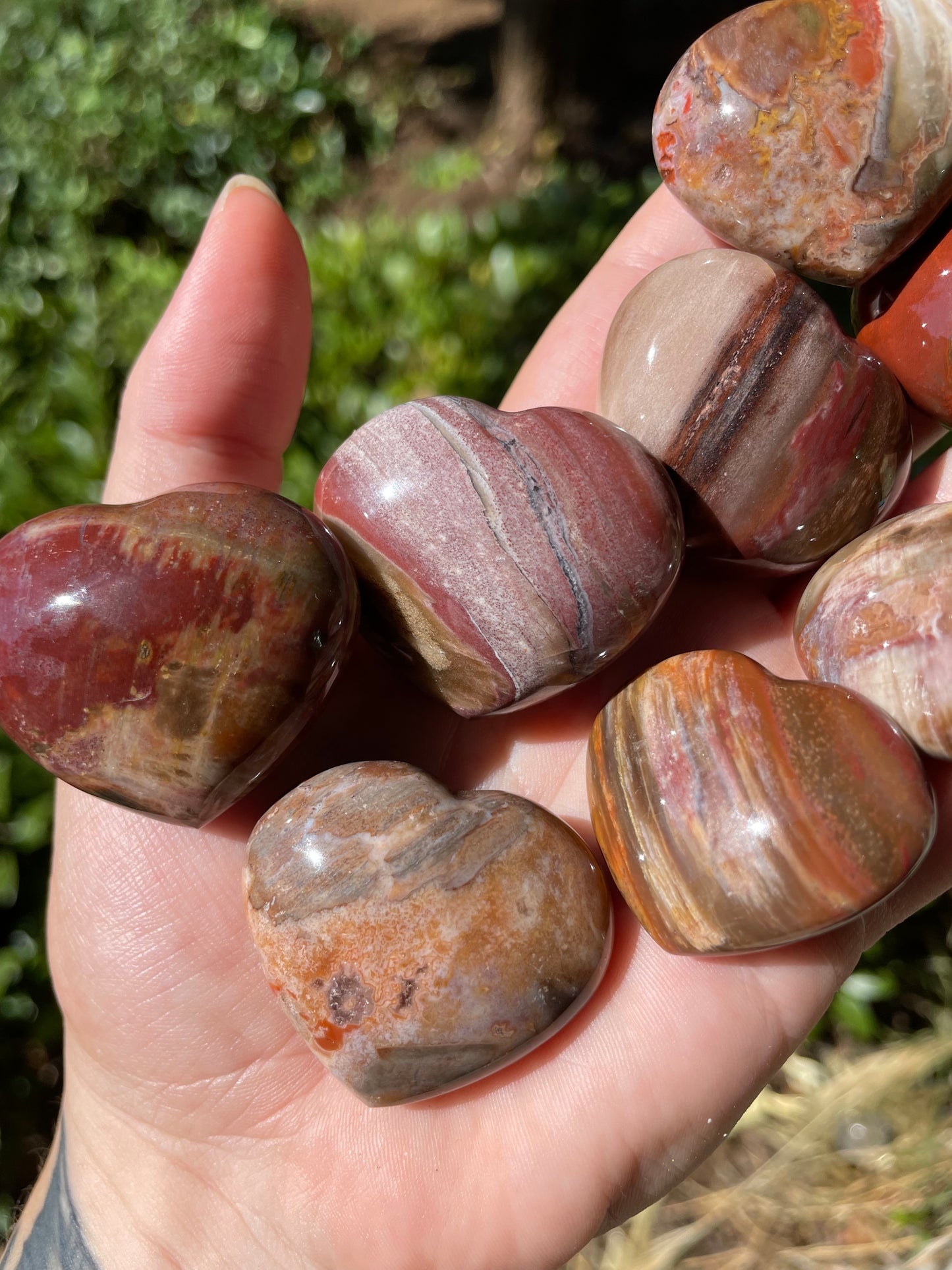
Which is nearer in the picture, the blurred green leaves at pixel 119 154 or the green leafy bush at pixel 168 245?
the green leafy bush at pixel 168 245

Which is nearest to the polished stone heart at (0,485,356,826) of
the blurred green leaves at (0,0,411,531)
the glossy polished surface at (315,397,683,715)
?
the glossy polished surface at (315,397,683,715)

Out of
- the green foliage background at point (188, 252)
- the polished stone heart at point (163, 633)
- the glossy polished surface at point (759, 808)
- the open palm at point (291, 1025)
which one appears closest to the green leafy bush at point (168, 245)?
the green foliage background at point (188, 252)

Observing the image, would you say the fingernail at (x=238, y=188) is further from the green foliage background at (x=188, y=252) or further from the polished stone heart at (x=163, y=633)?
the green foliage background at (x=188, y=252)

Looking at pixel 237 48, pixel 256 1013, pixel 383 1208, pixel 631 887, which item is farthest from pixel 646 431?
pixel 237 48

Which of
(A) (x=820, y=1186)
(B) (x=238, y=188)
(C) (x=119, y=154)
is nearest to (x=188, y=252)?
(C) (x=119, y=154)

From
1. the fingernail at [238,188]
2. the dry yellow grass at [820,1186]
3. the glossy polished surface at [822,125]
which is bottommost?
the dry yellow grass at [820,1186]

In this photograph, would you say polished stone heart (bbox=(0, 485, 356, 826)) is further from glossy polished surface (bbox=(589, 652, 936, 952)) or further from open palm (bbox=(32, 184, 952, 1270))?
glossy polished surface (bbox=(589, 652, 936, 952))

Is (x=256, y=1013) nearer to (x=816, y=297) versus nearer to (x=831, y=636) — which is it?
(x=831, y=636)
